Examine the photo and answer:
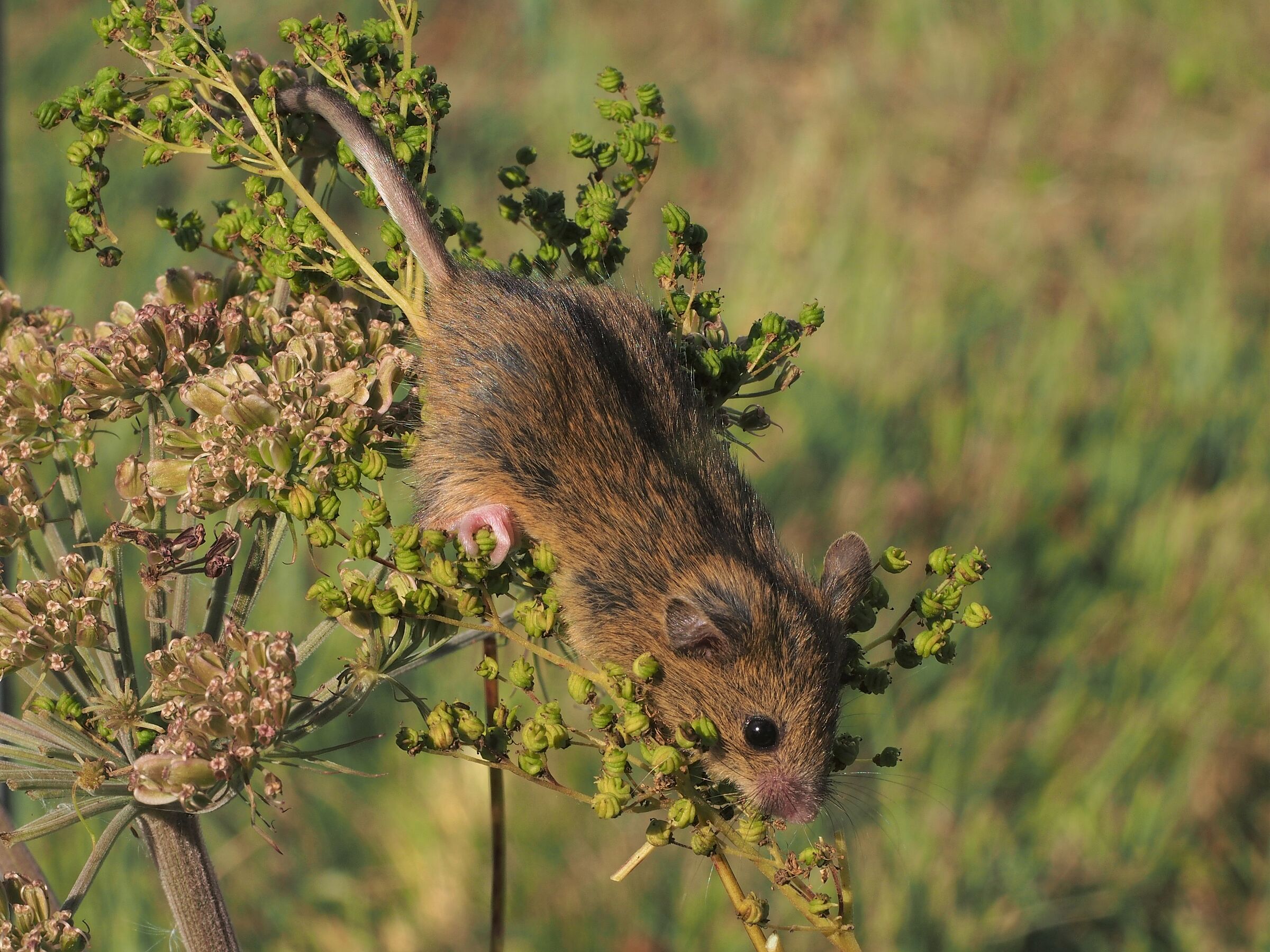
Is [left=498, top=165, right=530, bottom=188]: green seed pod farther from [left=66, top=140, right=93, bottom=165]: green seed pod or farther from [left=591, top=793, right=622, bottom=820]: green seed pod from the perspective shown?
[left=591, top=793, right=622, bottom=820]: green seed pod

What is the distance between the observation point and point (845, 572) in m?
2.93

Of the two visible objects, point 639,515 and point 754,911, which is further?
point 639,515

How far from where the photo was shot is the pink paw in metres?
2.59

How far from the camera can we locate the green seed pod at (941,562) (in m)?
2.26

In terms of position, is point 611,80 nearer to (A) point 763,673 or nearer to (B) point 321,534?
(B) point 321,534

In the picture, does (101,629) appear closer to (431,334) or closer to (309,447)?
(309,447)

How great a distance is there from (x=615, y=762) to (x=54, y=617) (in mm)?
938

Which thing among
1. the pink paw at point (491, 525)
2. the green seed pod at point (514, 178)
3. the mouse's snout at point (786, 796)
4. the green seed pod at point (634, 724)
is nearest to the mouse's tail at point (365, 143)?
the green seed pod at point (514, 178)

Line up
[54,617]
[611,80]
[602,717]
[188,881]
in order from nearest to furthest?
[602,717]
[54,617]
[188,881]
[611,80]

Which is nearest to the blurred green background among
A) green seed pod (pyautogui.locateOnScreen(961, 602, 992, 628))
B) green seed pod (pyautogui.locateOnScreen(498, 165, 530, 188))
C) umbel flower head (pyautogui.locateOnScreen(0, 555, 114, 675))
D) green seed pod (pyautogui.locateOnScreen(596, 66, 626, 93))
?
green seed pod (pyautogui.locateOnScreen(596, 66, 626, 93))

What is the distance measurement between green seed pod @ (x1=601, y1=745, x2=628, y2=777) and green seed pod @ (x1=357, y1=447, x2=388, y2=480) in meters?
0.59

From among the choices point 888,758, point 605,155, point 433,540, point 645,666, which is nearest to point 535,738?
point 645,666

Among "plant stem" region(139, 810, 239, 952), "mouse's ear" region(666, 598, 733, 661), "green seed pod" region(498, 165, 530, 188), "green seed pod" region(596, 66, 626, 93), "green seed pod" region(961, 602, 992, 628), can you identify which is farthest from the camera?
"mouse's ear" region(666, 598, 733, 661)

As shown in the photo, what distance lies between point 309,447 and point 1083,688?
17.8ft
